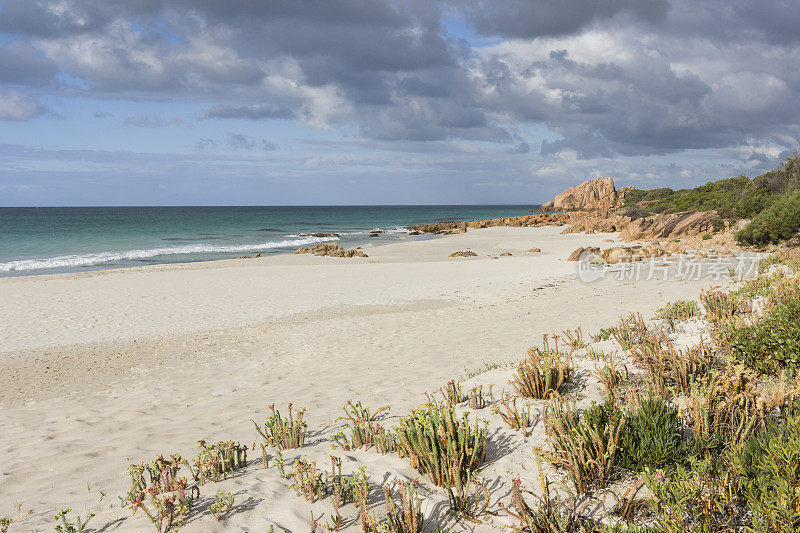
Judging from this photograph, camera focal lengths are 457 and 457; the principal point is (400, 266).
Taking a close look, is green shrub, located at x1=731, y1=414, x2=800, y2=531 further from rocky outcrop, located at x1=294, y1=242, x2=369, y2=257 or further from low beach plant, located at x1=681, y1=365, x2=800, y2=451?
rocky outcrop, located at x1=294, y1=242, x2=369, y2=257

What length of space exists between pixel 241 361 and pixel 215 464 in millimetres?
5740

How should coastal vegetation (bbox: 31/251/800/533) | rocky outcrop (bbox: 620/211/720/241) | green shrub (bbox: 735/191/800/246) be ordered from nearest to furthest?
coastal vegetation (bbox: 31/251/800/533)
green shrub (bbox: 735/191/800/246)
rocky outcrop (bbox: 620/211/720/241)

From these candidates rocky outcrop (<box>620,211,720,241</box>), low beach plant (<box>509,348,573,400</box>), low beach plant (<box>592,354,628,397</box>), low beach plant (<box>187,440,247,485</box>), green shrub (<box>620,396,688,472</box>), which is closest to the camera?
green shrub (<box>620,396,688,472</box>)

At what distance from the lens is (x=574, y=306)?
12.5 meters

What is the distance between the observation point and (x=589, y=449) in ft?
11.5

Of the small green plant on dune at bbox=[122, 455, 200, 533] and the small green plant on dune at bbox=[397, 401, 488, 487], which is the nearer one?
the small green plant on dune at bbox=[122, 455, 200, 533]

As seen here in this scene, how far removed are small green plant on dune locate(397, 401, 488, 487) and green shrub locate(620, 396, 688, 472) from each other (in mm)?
1127

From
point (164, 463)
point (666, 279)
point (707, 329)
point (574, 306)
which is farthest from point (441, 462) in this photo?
point (666, 279)

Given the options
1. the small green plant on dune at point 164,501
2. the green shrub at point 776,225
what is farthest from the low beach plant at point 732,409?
the green shrub at point 776,225

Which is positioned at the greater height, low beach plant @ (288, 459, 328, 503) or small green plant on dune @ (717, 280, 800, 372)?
small green plant on dune @ (717, 280, 800, 372)

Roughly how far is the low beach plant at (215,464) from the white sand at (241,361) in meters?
0.16

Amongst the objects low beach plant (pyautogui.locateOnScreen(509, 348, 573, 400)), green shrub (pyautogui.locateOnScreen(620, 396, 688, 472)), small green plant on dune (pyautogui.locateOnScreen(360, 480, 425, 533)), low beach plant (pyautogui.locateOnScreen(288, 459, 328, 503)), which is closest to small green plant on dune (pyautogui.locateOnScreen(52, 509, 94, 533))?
low beach plant (pyautogui.locateOnScreen(288, 459, 328, 503))

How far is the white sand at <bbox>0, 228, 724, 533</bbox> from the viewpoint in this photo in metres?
4.01

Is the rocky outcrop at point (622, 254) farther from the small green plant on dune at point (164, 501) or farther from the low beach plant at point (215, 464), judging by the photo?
the small green plant on dune at point (164, 501)
